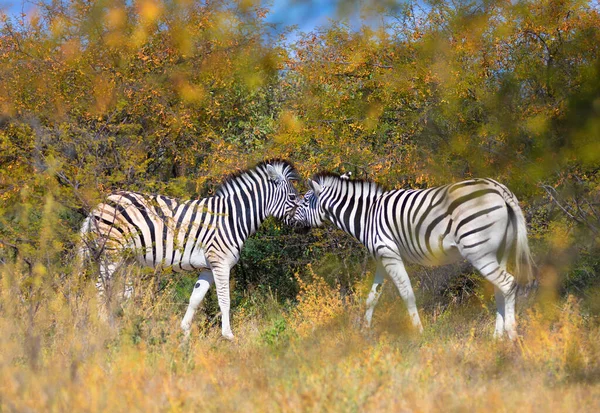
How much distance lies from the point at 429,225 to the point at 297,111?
3.32 m

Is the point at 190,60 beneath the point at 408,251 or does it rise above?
above

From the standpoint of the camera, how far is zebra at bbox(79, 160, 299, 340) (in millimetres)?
8266

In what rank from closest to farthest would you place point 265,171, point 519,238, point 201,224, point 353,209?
1. point 519,238
2. point 201,224
3. point 353,209
4. point 265,171

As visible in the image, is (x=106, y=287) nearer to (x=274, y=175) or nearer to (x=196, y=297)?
(x=196, y=297)

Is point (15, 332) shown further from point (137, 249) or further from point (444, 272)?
point (444, 272)

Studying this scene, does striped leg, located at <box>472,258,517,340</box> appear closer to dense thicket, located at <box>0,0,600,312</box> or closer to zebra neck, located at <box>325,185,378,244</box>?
dense thicket, located at <box>0,0,600,312</box>

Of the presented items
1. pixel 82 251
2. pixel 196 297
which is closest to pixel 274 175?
pixel 196 297

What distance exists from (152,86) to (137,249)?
424 centimetres

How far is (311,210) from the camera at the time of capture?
882 cm

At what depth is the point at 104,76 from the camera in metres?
11.5

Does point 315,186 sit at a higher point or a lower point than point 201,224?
higher

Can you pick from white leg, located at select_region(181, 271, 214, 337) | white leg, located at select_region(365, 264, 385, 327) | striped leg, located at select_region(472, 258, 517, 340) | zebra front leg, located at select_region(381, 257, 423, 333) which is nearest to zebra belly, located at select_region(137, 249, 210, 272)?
white leg, located at select_region(181, 271, 214, 337)

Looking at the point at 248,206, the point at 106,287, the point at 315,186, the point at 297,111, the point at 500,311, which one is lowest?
the point at 500,311

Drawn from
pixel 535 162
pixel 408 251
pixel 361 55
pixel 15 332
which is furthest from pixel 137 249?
pixel 535 162
